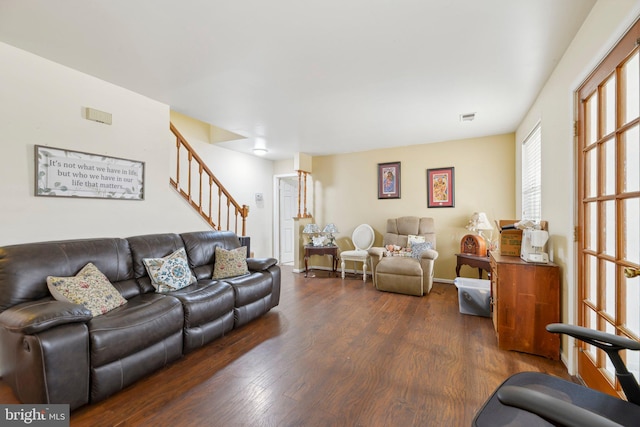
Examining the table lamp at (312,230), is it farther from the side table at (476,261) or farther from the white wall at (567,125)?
the white wall at (567,125)

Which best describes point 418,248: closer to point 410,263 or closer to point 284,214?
point 410,263

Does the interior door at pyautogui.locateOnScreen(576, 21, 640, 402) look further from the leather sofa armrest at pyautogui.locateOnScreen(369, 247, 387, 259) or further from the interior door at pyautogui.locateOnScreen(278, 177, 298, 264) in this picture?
the interior door at pyautogui.locateOnScreen(278, 177, 298, 264)

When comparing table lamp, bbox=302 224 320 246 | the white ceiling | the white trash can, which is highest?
the white ceiling

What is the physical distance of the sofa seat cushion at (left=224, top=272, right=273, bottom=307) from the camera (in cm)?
275

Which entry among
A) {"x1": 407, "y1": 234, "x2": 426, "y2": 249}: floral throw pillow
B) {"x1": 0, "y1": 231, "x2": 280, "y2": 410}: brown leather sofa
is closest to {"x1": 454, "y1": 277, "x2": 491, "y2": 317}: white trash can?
{"x1": 407, "y1": 234, "x2": 426, "y2": 249}: floral throw pillow

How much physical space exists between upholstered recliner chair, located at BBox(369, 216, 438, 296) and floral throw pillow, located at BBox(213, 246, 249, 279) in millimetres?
2003

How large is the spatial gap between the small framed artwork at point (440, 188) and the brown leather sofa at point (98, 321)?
3.32m

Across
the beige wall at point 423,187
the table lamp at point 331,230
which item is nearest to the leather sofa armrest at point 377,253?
the beige wall at point 423,187

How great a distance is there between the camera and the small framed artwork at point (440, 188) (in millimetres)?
4527

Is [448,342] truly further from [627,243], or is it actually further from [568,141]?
[568,141]

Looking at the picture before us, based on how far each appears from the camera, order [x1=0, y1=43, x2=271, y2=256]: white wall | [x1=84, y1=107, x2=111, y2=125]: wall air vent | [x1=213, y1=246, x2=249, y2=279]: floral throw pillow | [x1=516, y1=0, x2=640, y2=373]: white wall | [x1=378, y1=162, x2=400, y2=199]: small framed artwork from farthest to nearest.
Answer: [x1=378, y1=162, x2=400, y2=199]: small framed artwork
[x1=213, y1=246, x2=249, y2=279]: floral throw pillow
[x1=84, y1=107, x2=111, y2=125]: wall air vent
[x1=0, y1=43, x2=271, y2=256]: white wall
[x1=516, y1=0, x2=640, y2=373]: white wall

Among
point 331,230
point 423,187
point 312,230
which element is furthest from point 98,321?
point 423,187

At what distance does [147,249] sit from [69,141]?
1143 mm

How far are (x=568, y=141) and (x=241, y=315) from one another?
10.2 ft
